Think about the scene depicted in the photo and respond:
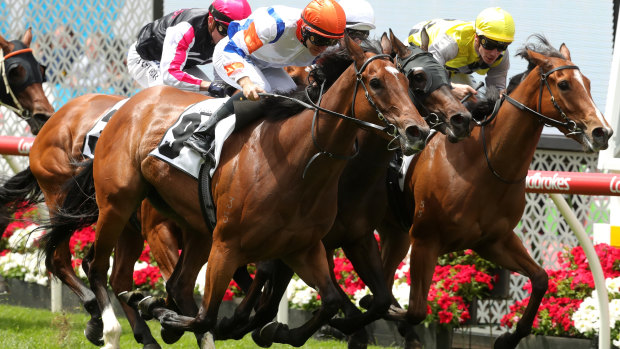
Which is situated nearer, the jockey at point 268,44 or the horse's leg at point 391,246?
the jockey at point 268,44

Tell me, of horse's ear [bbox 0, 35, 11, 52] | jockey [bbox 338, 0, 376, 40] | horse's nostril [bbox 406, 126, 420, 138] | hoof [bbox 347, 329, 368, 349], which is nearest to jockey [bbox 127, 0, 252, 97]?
jockey [bbox 338, 0, 376, 40]

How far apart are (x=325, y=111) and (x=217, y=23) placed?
73.2 inches

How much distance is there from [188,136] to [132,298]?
1.14 metres

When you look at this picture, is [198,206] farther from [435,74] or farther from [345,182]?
[435,74]

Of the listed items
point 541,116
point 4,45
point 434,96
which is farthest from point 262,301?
point 4,45

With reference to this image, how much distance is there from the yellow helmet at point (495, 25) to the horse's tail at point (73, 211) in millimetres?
2356

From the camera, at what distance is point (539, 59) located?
16.6 feet

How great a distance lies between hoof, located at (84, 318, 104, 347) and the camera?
5988mm

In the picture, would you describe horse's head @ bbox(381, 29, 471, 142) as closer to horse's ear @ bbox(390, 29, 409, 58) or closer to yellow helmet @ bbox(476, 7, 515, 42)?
horse's ear @ bbox(390, 29, 409, 58)

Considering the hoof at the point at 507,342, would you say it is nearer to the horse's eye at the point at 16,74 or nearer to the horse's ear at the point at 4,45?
the horse's eye at the point at 16,74

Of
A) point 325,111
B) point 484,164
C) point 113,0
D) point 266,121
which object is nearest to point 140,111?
point 266,121

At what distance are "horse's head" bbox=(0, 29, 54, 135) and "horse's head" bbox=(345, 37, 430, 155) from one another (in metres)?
3.37

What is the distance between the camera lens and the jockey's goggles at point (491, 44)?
5.51 m

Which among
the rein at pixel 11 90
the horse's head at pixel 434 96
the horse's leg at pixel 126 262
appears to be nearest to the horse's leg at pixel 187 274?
the horse's leg at pixel 126 262
